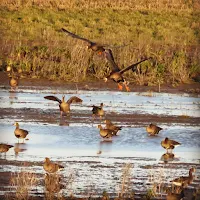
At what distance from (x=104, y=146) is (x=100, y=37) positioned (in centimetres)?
2169

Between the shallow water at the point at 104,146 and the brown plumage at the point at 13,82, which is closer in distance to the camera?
the shallow water at the point at 104,146

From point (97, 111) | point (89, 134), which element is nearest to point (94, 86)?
point (97, 111)

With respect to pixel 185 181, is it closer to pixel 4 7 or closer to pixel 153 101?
pixel 153 101

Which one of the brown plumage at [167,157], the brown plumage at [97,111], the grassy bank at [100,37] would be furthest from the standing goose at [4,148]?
the grassy bank at [100,37]

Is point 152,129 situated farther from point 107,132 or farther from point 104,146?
point 104,146

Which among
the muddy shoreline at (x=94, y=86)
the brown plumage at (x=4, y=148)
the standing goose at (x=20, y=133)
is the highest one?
the muddy shoreline at (x=94, y=86)

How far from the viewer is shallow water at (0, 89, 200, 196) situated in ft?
42.7

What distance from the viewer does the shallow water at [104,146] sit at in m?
13.0

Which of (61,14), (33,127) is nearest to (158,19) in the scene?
(61,14)

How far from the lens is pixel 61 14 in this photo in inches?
1763

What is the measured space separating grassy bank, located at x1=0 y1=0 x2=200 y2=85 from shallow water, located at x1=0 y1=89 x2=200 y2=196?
2.30m

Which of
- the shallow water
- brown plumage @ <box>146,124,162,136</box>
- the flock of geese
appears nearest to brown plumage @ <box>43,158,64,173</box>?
A: the flock of geese

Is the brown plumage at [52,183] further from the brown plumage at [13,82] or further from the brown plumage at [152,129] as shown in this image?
the brown plumage at [13,82]

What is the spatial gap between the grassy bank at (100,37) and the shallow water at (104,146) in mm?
2303
